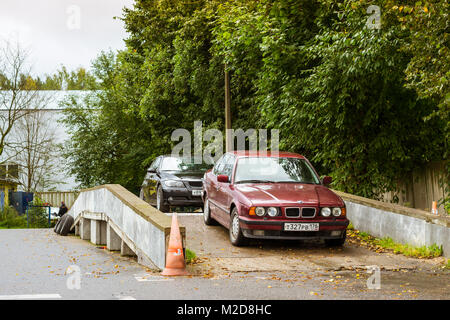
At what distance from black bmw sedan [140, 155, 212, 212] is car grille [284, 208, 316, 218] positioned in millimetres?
7254

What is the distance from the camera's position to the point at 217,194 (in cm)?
1256

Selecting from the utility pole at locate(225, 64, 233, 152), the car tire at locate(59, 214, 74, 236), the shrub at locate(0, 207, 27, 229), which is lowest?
the shrub at locate(0, 207, 27, 229)

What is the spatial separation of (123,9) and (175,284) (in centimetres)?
2566

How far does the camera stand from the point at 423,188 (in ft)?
54.6

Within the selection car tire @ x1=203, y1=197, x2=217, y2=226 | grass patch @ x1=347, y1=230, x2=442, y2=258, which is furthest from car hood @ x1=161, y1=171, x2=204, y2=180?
grass patch @ x1=347, y1=230, x2=442, y2=258

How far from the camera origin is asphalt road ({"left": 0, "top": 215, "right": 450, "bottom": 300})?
24.2ft

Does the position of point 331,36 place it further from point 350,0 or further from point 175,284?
point 175,284

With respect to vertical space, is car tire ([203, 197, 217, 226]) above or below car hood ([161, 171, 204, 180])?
below

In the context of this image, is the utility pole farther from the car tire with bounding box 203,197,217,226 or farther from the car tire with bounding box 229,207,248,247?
the car tire with bounding box 229,207,248,247

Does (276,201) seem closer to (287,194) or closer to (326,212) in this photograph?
(287,194)

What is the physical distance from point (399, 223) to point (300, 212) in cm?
238

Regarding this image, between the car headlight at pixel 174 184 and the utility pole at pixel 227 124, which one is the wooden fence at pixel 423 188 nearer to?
the car headlight at pixel 174 184

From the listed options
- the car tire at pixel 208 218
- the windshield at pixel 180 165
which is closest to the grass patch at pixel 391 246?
the car tire at pixel 208 218
